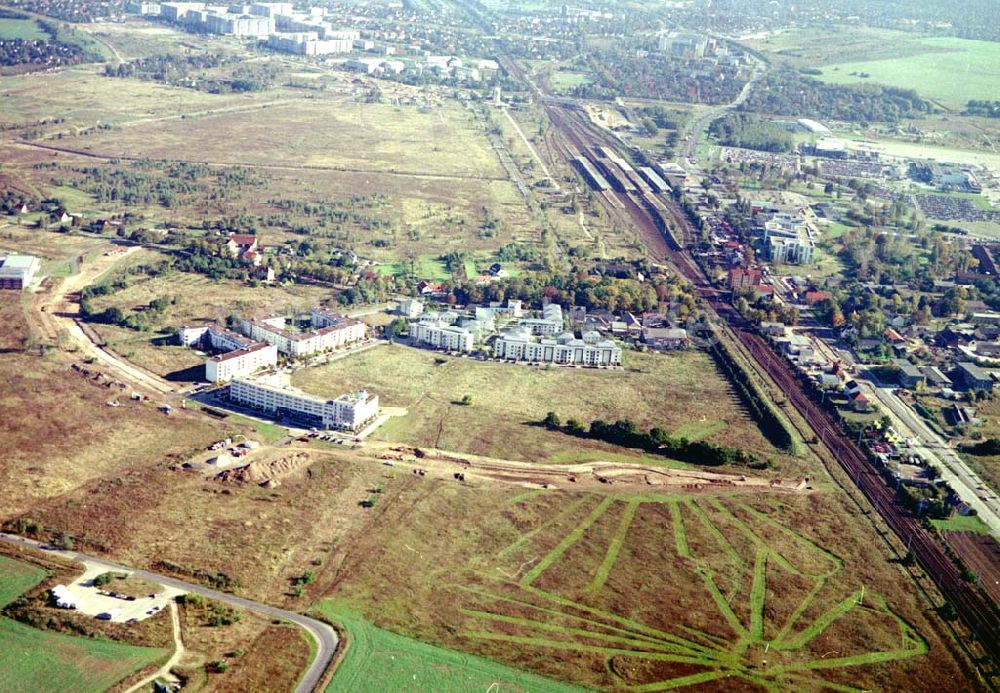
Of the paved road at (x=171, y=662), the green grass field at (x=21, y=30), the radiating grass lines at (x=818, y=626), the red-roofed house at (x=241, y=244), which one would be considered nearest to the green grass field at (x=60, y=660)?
the paved road at (x=171, y=662)

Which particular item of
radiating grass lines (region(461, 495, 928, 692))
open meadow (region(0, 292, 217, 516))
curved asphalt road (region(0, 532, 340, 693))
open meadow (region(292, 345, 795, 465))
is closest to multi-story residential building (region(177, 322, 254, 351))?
open meadow (region(292, 345, 795, 465))

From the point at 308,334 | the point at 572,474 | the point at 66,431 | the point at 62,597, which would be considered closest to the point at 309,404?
the point at 308,334

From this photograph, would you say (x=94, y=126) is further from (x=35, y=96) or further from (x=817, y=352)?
(x=817, y=352)

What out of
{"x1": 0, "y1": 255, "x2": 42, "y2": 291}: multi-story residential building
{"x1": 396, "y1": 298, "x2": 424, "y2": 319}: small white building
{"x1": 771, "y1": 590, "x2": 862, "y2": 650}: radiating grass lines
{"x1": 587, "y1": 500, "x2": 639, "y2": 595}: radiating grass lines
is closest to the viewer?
{"x1": 771, "y1": 590, "x2": 862, "y2": 650}: radiating grass lines

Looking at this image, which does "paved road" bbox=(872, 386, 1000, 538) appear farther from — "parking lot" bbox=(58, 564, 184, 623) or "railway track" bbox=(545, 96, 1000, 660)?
"parking lot" bbox=(58, 564, 184, 623)

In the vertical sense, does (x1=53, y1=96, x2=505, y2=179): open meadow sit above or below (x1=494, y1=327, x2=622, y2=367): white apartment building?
above

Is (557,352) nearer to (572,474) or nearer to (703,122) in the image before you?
(572,474)
